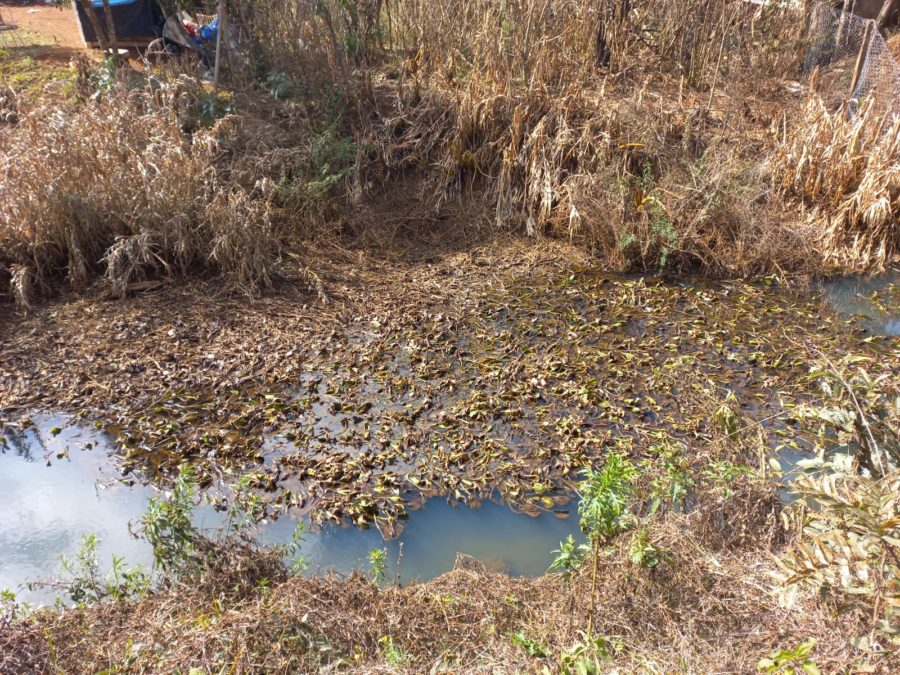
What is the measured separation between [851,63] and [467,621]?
29.2ft

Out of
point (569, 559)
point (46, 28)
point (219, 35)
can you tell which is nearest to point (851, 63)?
→ point (219, 35)

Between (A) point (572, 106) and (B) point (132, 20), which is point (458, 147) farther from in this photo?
(B) point (132, 20)

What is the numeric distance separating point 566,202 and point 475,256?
3.53 feet

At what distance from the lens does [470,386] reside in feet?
16.3

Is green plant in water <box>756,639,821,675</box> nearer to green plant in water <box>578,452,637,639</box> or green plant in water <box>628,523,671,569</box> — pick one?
green plant in water <box>578,452,637,639</box>

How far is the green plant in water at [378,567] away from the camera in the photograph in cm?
330

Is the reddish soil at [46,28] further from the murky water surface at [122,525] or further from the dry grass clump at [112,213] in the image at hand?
the murky water surface at [122,525]

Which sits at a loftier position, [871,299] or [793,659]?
[793,659]

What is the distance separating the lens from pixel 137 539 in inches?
142

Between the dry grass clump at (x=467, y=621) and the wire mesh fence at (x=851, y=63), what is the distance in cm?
587

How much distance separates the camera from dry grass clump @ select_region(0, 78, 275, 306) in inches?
219

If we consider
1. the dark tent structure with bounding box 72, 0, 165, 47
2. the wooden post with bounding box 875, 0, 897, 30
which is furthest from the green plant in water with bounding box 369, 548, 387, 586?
the wooden post with bounding box 875, 0, 897, 30

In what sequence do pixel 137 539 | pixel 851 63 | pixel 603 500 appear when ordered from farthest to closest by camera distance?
pixel 851 63, pixel 137 539, pixel 603 500

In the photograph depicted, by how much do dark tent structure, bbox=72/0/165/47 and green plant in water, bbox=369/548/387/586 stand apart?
929 cm
